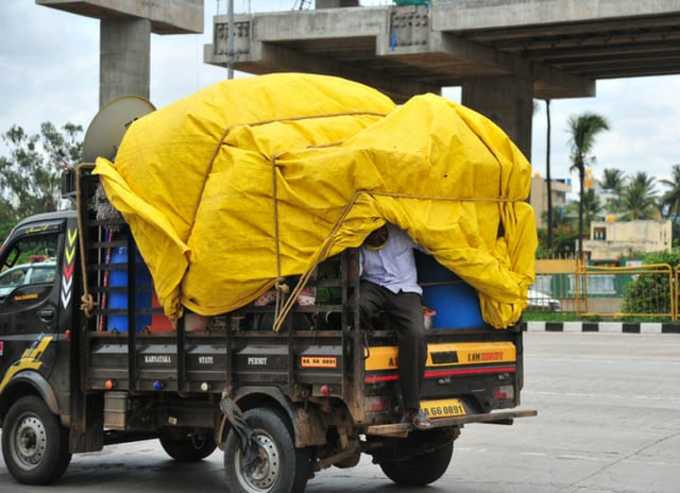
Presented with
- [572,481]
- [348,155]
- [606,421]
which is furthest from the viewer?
[606,421]

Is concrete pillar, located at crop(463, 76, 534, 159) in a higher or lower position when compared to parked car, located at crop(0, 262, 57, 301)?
higher

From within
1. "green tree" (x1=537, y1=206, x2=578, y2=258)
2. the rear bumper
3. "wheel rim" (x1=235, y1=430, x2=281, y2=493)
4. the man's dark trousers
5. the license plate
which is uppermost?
"green tree" (x1=537, y1=206, x2=578, y2=258)

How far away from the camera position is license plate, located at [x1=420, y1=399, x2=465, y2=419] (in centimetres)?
815

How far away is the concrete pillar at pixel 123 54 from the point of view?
35.3 meters

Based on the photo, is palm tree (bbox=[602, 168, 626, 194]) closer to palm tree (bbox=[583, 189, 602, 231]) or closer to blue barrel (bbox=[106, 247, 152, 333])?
palm tree (bbox=[583, 189, 602, 231])

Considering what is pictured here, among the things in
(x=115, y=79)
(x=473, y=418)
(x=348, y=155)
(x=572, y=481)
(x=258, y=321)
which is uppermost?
(x=115, y=79)

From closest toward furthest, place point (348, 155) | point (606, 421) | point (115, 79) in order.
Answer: point (348, 155) → point (606, 421) → point (115, 79)

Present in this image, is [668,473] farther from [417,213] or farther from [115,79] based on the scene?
[115,79]

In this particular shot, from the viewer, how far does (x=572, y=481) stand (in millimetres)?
9250

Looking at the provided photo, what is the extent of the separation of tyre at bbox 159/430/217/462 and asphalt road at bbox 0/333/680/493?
10cm

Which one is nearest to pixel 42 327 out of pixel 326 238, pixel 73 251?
pixel 73 251

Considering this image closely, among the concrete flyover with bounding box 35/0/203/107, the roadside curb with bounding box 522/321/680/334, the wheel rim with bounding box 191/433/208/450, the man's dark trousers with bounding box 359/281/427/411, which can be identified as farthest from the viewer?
the concrete flyover with bounding box 35/0/203/107

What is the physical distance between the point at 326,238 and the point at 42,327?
2855 mm

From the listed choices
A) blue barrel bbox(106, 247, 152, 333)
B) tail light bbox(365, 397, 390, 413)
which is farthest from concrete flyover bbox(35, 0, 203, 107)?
tail light bbox(365, 397, 390, 413)
